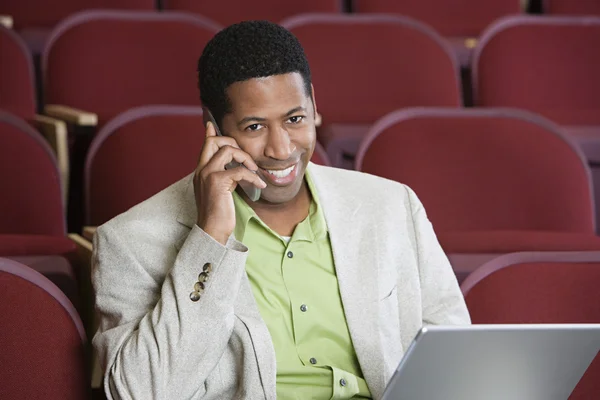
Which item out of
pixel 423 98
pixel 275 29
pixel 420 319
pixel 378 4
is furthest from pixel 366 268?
pixel 378 4

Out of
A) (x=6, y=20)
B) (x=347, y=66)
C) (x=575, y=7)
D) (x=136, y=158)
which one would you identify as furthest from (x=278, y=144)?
(x=575, y=7)

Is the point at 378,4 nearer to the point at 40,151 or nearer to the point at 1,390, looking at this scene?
the point at 40,151

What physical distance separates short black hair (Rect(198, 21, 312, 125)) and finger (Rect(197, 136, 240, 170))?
0.07ft

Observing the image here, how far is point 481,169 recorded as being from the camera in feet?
3.51

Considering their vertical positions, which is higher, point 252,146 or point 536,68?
point 252,146

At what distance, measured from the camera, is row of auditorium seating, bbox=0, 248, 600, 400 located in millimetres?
679

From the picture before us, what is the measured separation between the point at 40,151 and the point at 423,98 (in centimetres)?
51

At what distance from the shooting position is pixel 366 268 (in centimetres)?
74

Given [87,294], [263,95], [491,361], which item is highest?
[263,95]

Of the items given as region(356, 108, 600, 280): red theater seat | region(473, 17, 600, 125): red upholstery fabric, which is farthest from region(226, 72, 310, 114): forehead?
region(473, 17, 600, 125): red upholstery fabric

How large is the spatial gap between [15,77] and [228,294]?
694 millimetres

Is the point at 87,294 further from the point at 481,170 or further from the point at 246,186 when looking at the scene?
the point at 481,170

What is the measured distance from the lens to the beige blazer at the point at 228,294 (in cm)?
66

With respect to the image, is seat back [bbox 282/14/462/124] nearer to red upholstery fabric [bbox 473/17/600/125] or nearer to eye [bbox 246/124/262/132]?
red upholstery fabric [bbox 473/17/600/125]
